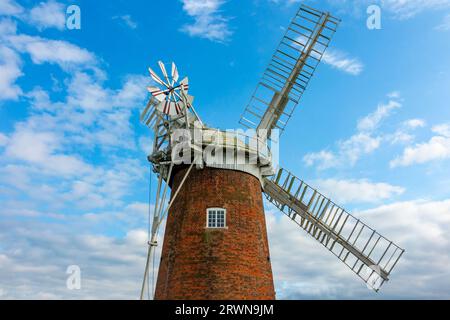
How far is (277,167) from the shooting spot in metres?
24.1

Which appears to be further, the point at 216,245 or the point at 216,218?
the point at 216,218

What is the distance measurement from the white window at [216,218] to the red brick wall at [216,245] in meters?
0.20

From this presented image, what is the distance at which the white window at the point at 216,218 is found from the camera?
1975 centimetres

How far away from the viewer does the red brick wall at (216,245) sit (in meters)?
18.4

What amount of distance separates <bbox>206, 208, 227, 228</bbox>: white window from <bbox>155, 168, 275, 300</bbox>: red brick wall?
7.7 inches

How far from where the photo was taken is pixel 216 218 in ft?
65.2

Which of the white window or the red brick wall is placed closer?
the red brick wall

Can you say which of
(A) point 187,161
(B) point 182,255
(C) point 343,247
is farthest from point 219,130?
(C) point 343,247

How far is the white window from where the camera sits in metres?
19.8

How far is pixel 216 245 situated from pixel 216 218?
4.43 ft

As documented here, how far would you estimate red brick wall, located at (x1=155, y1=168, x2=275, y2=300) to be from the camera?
18.4 m

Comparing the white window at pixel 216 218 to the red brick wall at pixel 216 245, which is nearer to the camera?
the red brick wall at pixel 216 245
